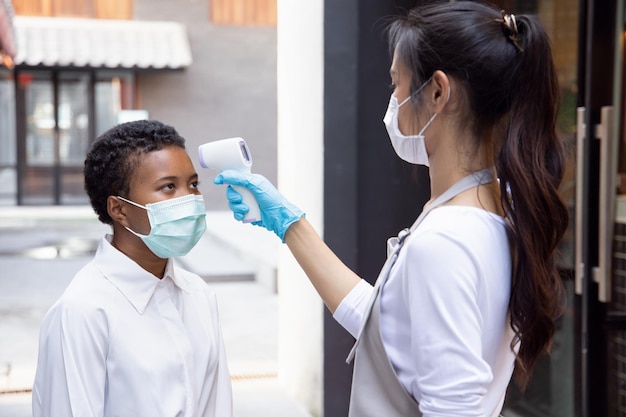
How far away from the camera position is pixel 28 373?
508 centimetres

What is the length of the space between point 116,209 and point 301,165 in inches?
84.4

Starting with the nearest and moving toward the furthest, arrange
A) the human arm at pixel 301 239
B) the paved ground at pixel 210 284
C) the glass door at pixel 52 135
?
1. the human arm at pixel 301 239
2. the paved ground at pixel 210 284
3. the glass door at pixel 52 135

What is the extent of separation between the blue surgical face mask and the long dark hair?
0.70m

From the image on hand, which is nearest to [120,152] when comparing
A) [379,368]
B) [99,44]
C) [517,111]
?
[379,368]

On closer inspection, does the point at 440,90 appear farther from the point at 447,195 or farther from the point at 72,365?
the point at 72,365

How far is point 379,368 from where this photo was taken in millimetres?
1347

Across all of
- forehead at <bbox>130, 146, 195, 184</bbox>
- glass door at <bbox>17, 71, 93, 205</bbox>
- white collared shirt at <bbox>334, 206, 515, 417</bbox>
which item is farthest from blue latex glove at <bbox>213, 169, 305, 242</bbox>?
glass door at <bbox>17, 71, 93, 205</bbox>

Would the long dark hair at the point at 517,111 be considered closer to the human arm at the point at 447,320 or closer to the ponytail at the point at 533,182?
the ponytail at the point at 533,182

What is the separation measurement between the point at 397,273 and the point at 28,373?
4.40 meters

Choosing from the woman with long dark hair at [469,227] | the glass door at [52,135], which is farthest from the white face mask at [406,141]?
the glass door at [52,135]

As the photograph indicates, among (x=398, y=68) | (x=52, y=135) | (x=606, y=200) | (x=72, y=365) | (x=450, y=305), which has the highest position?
(x=398, y=68)

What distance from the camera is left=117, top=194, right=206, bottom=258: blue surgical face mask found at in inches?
70.9

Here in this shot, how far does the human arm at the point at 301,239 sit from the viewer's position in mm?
1513

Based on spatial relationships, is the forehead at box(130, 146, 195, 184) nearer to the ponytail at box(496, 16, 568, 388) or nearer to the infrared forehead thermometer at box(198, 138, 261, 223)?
the infrared forehead thermometer at box(198, 138, 261, 223)
